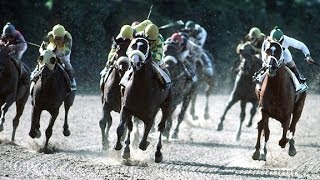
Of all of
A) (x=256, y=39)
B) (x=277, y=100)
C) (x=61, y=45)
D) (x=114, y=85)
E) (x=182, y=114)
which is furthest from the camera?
(x=256, y=39)

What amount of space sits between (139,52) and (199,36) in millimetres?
10645

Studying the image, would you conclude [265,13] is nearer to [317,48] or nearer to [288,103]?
[317,48]

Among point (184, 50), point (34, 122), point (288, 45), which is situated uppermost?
point (288, 45)

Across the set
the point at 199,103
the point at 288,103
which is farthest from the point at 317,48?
the point at 288,103

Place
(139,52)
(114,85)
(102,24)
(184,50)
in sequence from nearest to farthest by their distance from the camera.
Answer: (139,52) < (114,85) < (184,50) < (102,24)

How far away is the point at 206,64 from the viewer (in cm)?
2612

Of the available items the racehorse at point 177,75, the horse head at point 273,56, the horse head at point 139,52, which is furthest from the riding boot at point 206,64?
the horse head at point 139,52

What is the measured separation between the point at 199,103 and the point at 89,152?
13180mm

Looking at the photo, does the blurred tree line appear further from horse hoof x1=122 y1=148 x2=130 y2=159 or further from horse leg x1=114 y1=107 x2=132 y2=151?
horse hoof x1=122 y1=148 x2=130 y2=159

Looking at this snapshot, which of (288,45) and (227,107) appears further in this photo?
(227,107)

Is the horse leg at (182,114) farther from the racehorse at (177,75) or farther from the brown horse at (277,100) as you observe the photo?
the brown horse at (277,100)

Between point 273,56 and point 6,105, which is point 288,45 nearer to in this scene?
point 273,56

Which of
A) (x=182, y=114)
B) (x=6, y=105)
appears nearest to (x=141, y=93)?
(x=6, y=105)

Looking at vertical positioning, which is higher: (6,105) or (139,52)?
(139,52)
